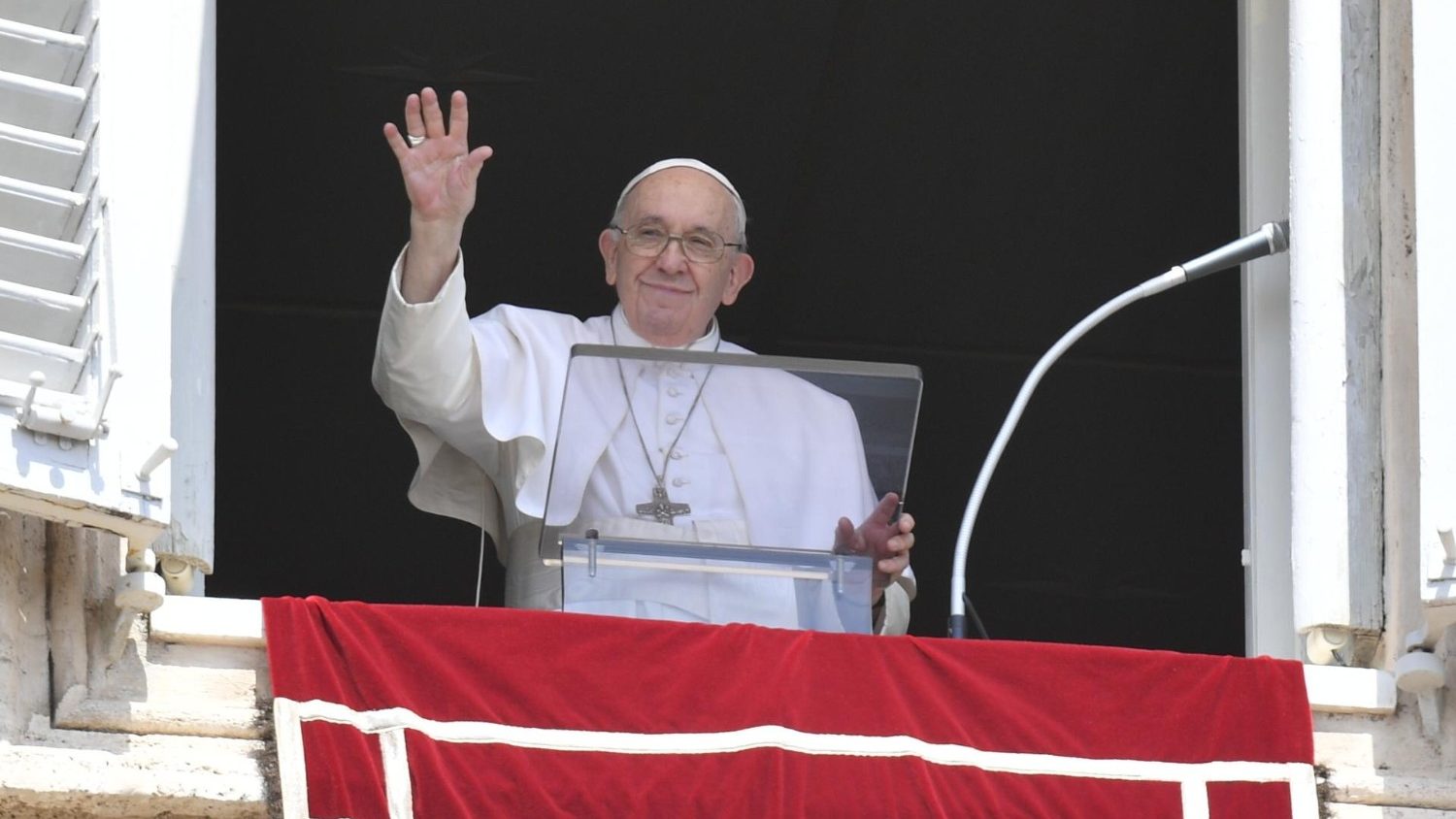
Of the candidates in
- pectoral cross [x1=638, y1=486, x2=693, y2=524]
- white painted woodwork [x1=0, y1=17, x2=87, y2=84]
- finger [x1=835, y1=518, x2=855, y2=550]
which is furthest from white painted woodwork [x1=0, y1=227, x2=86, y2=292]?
finger [x1=835, y1=518, x2=855, y2=550]

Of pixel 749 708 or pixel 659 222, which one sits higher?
pixel 659 222

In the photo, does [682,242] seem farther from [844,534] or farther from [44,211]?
[44,211]

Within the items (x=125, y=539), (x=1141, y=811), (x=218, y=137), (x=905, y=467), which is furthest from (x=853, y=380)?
(x=218, y=137)

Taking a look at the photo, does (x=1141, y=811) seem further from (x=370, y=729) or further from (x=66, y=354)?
(x=66, y=354)

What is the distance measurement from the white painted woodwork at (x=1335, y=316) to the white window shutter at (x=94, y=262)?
5.49 feet

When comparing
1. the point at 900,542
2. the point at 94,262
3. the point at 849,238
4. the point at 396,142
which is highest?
the point at 849,238

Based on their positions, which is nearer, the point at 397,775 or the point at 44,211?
the point at 397,775

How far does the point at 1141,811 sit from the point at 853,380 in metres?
0.75

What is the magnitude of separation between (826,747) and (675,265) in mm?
1369

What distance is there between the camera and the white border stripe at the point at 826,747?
392cm

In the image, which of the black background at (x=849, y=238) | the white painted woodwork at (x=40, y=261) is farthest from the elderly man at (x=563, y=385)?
the black background at (x=849, y=238)

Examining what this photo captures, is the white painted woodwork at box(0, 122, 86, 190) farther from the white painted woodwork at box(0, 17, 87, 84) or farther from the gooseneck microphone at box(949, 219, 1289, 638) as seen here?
the gooseneck microphone at box(949, 219, 1289, 638)

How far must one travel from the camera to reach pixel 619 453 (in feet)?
14.8

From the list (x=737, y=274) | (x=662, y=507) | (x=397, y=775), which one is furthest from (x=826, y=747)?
(x=737, y=274)
